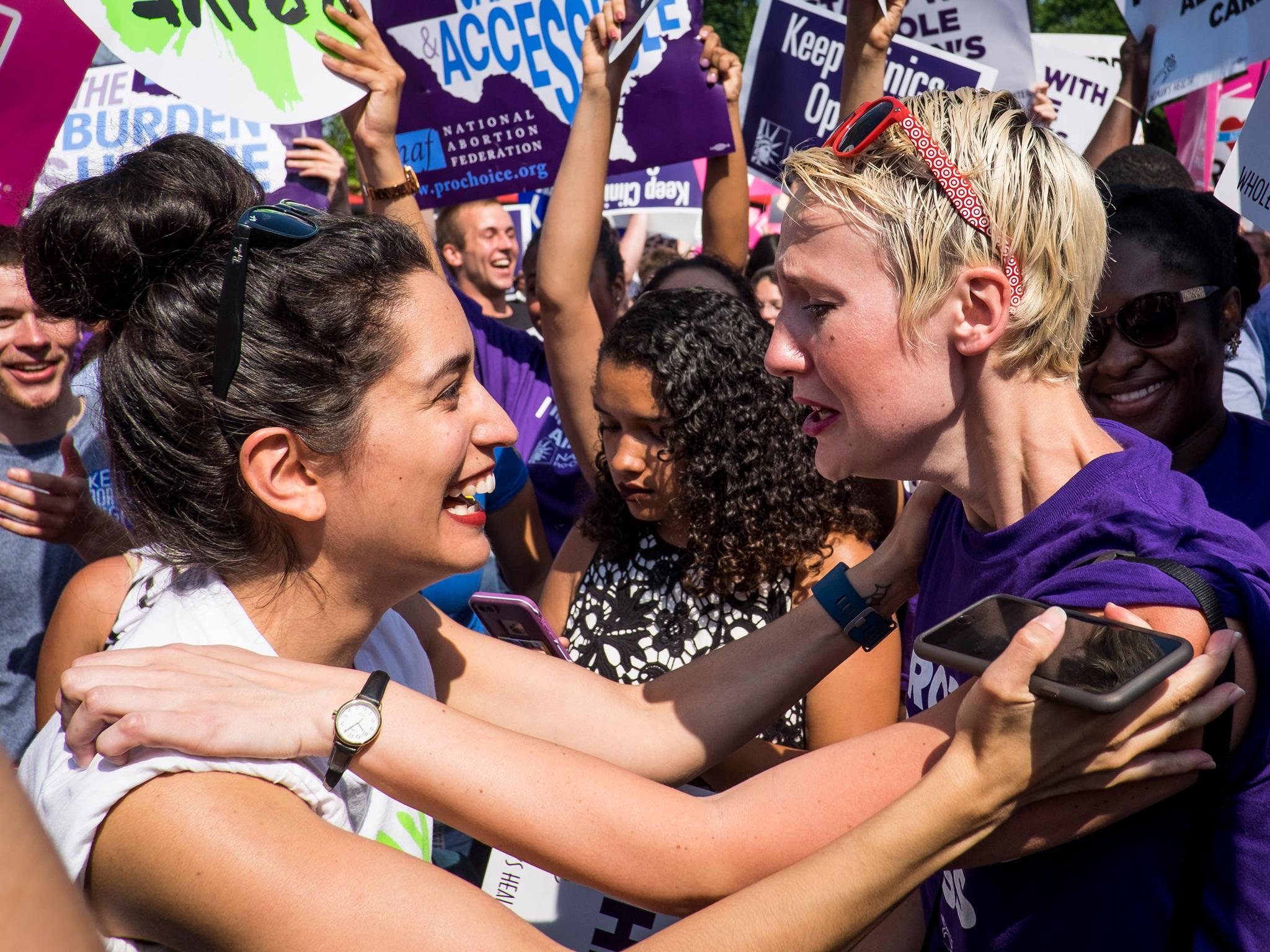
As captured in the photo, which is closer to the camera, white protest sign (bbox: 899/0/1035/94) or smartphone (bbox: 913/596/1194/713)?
smartphone (bbox: 913/596/1194/713)

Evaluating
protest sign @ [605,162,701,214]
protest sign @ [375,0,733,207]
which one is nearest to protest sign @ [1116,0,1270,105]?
protest sign @ [375,0,733,207]

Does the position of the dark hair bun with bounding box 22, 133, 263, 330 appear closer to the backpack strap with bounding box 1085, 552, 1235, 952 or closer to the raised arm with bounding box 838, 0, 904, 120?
the backpack strap with bounding box 1085, 552, 1235, 952

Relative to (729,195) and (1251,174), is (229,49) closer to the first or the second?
(729,195)

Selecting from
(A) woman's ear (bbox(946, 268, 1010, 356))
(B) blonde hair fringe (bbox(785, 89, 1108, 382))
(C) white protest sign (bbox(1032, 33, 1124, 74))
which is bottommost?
(A) woman's ear (bbox(946, 268, 1010, 356))

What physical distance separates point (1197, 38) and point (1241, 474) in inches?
79.1

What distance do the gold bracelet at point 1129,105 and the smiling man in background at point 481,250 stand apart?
3.50 metres

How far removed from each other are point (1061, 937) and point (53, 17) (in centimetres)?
304

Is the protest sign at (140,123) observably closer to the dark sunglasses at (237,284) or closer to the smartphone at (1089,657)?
the dark sunglasses at (237,284)

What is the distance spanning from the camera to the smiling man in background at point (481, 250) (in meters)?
6.76

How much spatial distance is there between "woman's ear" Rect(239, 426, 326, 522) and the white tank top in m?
0.19

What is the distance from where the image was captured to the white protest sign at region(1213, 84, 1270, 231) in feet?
10.8

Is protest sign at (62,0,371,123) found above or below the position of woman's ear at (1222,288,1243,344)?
above

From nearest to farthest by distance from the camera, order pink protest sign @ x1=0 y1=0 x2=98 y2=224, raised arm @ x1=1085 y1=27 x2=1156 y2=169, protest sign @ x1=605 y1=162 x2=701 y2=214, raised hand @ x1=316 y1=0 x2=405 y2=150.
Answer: pink protest sign @ x1=0 y1=0 x2=98 y2=224 < raised hand @ x1=316 y1=0 x2=405 y2=150 < raised arm @ x1=1085 y1=27 x2=1156 y2=169 < protest sign @ x1=605 y1=162 x2=701 y2=214

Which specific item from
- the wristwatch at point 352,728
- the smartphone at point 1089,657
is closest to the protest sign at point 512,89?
the wristwatch at point 352,728
